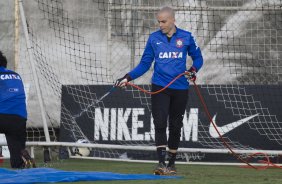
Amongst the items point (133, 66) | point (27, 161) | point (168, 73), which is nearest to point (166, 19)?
point (168, 73)

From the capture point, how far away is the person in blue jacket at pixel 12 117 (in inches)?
412

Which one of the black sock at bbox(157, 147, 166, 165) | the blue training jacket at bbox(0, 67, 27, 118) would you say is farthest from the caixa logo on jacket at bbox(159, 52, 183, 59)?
the blue training jacket at bbox(0, 67, 27, 118)

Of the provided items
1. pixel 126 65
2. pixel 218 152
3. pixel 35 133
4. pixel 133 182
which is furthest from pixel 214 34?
pixel 133 182

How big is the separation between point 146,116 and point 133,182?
4.42 m

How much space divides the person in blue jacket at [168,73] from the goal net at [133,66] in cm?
234

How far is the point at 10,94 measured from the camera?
10.5 metres

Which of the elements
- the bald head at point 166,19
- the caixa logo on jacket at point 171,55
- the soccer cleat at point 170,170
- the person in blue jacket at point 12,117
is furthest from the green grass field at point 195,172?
the bald head at point 166,19

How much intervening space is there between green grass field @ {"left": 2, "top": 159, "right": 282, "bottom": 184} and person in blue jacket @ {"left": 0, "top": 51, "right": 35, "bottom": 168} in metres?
0.84

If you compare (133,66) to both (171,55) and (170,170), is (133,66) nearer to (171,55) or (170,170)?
(171,55)

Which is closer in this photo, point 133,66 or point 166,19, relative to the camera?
point 166,19

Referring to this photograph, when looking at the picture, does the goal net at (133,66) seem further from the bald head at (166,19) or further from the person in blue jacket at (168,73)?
the bald head at (166,19)

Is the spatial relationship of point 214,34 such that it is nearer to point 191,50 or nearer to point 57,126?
point 57,126

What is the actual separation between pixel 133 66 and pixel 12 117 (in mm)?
4346

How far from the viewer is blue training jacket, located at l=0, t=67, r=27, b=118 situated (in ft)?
34.4
